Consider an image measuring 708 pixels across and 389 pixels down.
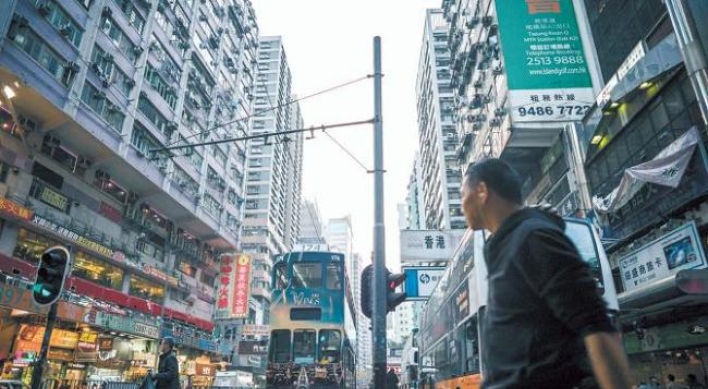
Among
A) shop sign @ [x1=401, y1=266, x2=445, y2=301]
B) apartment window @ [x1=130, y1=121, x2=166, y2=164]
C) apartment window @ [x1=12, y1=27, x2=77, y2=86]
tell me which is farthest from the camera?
apartment window @ [x1=130, y1=121, x2=166, y2=164]

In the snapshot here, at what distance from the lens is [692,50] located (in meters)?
8.21

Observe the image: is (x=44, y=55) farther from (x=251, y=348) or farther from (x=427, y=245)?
(x=251, y=348)

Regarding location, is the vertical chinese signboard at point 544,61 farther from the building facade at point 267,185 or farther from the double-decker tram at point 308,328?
the building facade at point 267,185

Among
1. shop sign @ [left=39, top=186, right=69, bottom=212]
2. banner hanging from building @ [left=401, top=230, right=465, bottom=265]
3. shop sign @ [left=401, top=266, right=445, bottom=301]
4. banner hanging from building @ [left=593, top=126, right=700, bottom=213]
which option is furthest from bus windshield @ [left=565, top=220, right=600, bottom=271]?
shop sign @ [left=39, top=186, right=69, bottom=212]

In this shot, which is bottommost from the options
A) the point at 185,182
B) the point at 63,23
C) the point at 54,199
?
the point at 54,199

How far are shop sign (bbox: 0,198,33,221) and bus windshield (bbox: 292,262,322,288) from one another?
1246 cm

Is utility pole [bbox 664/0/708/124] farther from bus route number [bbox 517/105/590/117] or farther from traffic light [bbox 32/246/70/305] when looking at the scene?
traffic light [bbox 32/246/70/305]

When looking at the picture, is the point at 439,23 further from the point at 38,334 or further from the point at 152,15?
the point at 38,334

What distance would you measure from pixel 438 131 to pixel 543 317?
56516 mm

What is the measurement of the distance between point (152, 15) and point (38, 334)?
19947 mm

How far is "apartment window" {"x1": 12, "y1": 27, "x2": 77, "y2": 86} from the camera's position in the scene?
1803 cm

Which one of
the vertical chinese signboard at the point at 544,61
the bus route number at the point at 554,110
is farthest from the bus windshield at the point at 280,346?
the bus route number at the point at 554,110

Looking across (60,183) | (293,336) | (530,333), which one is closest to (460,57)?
(293,336)

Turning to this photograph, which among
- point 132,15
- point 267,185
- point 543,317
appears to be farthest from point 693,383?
point 267,185
